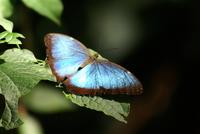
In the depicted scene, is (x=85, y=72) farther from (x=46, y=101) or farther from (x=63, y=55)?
(x=46, y=101)

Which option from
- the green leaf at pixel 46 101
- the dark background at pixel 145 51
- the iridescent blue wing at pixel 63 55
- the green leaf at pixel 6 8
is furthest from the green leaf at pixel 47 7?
the dark background at pixel 145 51

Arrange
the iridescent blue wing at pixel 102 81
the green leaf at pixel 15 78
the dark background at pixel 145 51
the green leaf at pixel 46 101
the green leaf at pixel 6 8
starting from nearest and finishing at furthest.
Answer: the green leaf at pixel 15 78, the iridescent blue wing at pixel 102 81, the green leaf at pixel 6 8, the green leaf at pixel 46 101, the dark background at pixel 145 51

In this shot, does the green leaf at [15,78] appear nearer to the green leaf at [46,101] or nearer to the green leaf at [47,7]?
the green leaf at [47,7]

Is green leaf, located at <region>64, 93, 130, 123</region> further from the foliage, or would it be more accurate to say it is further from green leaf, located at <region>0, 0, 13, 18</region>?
green leaf, located at <region>0, 0, 13, 18</region>

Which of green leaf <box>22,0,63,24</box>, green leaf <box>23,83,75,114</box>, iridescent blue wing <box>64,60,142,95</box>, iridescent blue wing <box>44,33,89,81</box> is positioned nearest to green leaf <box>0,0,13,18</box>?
green leaf <box>22,0,63,24</box>

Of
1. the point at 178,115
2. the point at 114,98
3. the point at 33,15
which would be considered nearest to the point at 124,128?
the point at 178,115

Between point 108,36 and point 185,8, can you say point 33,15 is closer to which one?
point 108,36
